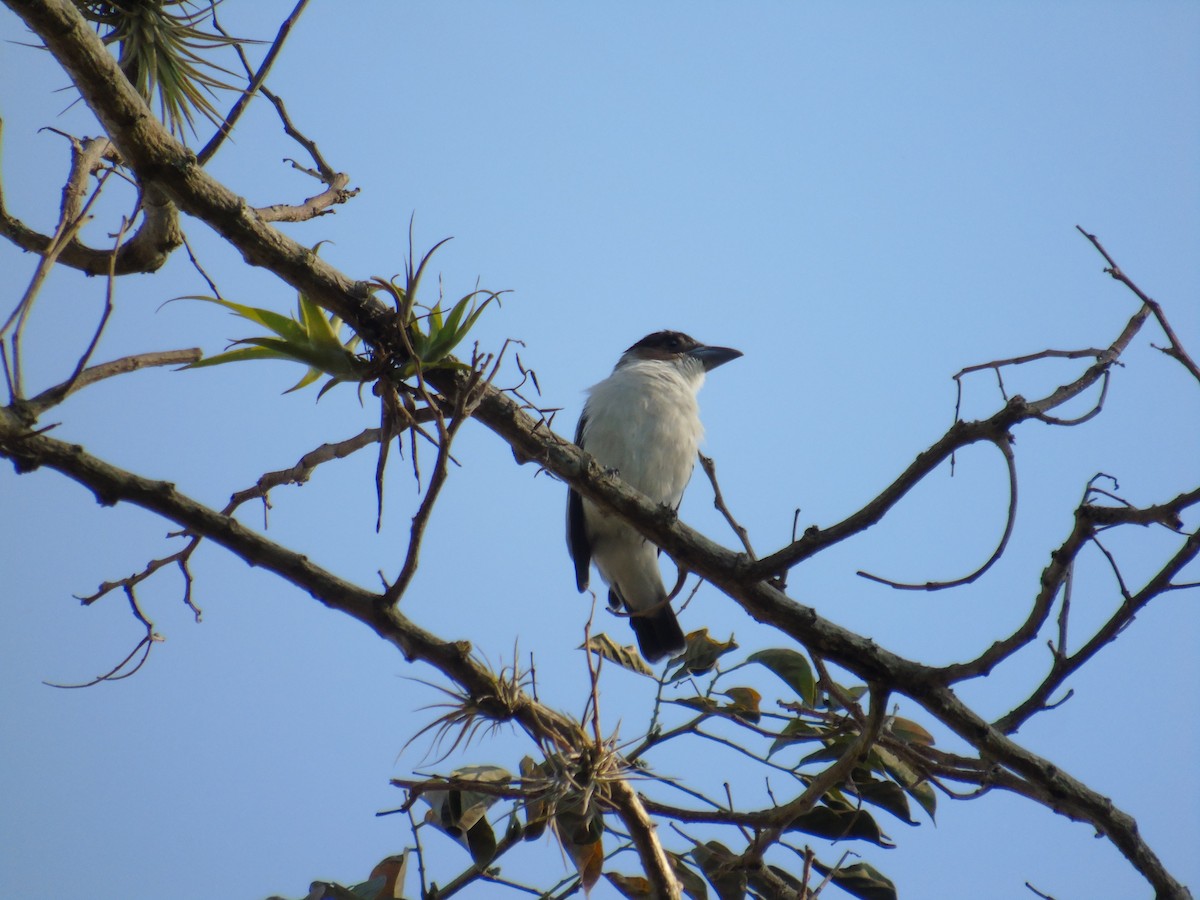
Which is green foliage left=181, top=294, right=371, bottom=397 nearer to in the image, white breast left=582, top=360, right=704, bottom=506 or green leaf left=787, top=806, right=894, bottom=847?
green leaf left=787, top=806, right=894, bottom=847

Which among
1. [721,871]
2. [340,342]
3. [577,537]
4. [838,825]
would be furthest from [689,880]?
[577,537]

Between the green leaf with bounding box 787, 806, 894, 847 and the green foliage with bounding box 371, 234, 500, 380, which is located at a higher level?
the green foliage with bounding box 371, 234, 500, 380

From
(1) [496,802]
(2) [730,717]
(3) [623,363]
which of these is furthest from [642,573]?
(1) [496,802]

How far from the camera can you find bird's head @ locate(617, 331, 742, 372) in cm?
679

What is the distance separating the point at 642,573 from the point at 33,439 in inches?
168

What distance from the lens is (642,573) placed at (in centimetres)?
614

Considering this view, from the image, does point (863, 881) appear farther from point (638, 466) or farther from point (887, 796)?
point (638, 466)

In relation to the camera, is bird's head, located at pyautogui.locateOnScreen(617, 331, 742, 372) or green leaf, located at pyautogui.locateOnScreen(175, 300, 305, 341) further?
bird's head, located at pyautogui.locateOnScreen(617, 331, 742, 372)

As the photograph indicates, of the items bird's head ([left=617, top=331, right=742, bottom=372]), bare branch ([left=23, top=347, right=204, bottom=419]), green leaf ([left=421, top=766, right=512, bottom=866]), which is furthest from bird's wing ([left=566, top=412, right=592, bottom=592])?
bare branch ([left=23, top=347, right=204, bottom=419])

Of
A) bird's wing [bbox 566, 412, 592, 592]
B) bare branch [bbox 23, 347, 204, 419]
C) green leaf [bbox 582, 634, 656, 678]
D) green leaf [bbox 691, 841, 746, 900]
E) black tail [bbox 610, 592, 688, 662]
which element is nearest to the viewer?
bare branch [bbox 23, 347, 204, 419]

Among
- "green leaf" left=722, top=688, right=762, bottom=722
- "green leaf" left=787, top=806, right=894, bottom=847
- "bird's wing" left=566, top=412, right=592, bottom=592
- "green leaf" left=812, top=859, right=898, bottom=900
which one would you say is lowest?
"green leaf" left=812, top=859, right=898, bottom=900

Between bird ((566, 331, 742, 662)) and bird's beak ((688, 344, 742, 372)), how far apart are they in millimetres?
333

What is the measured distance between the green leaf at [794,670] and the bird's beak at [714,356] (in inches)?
147

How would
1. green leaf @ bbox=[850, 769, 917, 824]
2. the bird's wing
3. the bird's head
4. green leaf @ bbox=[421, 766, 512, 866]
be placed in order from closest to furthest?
green leaf @ bbox=[421, 766, 512, 866], green leaf @ bbox=[850, 769, 917, 824], the bird's wing, the bird's head
